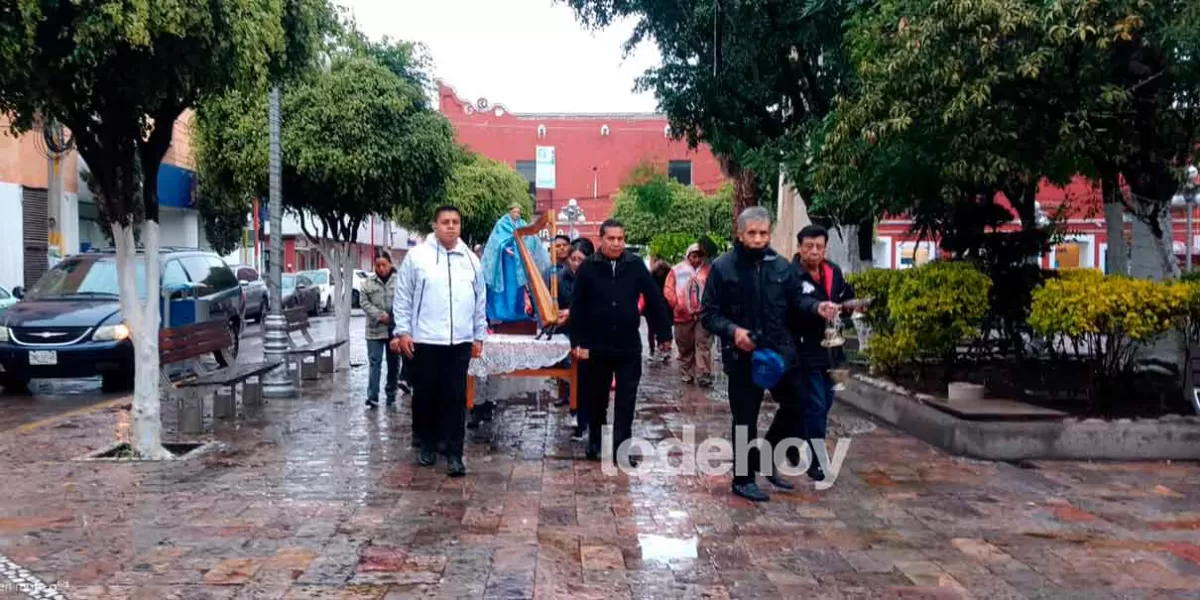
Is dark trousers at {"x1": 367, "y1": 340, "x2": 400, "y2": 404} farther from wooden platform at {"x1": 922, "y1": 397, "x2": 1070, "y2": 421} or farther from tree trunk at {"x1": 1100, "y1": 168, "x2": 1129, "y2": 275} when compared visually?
tree trunk at {"x1": 1100, "y1": 168, "x2": 1129, "y2": 275}

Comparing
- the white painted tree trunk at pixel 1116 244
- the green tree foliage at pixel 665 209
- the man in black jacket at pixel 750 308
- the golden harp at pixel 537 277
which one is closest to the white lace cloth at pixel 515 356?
the golden harp at pixel 537 277

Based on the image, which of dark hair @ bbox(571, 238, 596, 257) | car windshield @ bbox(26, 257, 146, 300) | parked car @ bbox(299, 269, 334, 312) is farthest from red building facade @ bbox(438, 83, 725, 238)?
dark hair @ bbox(571, 238, 596, 257)

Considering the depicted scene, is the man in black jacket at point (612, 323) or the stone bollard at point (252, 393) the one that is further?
the stone bollard at point (252, 393)

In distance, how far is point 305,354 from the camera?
42.7 ft

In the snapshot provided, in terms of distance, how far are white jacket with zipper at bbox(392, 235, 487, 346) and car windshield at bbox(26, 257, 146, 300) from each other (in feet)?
23.0

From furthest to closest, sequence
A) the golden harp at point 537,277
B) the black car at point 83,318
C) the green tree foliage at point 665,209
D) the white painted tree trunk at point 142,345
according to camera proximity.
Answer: the green tree foliage at point 665,209 < the black car at point 83,318 < the golden harp at point 537,277 < the white painted tree trunk at point 142,345

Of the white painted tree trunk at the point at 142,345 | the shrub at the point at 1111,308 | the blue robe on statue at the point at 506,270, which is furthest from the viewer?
the blue robe on statue at the point at 506,270

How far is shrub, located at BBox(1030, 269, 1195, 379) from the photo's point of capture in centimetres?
809

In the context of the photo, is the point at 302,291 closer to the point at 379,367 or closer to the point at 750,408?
the point at 379,367

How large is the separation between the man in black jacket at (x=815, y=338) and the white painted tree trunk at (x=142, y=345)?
4794 millimetres

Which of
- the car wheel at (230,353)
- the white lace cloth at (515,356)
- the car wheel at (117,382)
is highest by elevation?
the white lace cloth at (515,356)

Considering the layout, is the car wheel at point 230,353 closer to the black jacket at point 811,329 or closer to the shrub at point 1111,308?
the black jacket at point 811,329

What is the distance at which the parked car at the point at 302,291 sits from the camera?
30075mm

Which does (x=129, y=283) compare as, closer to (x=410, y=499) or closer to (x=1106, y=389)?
(x=410, y=499)
